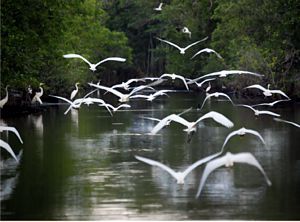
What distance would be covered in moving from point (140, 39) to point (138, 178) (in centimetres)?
6943

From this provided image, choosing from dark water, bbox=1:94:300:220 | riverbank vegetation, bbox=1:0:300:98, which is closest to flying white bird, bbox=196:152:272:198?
dark water, bbox=1:94:300:220

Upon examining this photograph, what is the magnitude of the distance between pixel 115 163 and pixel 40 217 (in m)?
5.48

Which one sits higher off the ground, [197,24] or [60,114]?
[197,24]

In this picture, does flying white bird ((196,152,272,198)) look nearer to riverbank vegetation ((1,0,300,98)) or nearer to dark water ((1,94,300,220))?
dark water ((1,94,300,220))

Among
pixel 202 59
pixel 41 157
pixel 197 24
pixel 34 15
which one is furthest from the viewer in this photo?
pixel 202 59

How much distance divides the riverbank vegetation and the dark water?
3011mm

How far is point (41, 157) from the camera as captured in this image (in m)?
19.9

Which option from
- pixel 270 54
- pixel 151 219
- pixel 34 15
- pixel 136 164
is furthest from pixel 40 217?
pixel 270 54

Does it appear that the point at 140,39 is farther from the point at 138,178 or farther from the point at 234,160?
the point at 234,160

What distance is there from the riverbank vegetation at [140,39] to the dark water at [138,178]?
9.88 feet

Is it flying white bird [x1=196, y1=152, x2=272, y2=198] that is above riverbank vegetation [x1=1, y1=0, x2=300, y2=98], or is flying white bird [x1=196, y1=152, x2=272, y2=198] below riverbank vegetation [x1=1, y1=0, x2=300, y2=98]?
below

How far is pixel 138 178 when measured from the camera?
16.7m

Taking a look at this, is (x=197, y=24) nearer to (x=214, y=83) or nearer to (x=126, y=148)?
(x=214, y=83)

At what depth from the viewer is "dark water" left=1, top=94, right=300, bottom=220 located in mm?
13656
